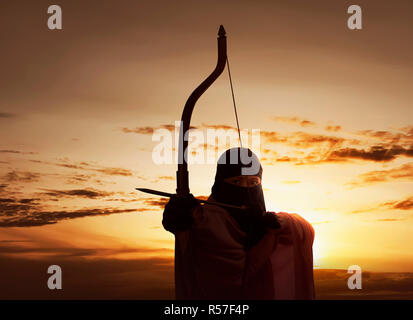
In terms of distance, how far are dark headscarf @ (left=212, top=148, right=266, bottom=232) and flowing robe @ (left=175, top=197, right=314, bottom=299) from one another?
136 millimetres

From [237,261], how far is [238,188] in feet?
2.74

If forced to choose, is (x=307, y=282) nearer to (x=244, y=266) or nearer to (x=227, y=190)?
(x=244, y=266)

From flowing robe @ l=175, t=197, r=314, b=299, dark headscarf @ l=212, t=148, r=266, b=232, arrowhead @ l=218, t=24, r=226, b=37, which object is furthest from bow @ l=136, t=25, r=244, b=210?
dark headscarf @ l=212, t=148, r=266, b=232

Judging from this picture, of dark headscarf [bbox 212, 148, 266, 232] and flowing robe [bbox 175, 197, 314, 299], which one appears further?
dark headscarf [bbox 212, 148, 266, 232]

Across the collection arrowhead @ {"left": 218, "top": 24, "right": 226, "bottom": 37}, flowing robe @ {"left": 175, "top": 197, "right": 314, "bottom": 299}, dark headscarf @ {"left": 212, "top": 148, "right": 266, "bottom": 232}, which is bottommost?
flowing robe @ {"left": 175, "top": 197, "right": 314, "bottom": 299}

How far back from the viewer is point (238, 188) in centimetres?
653

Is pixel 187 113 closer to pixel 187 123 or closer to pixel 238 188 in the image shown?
pixel 187 123

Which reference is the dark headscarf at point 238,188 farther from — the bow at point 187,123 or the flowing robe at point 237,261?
the bow at point 187,123

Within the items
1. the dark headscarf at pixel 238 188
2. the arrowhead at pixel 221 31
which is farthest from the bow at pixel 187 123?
the dark headscarf at pixel 238 188

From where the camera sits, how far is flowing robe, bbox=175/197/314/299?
621cm

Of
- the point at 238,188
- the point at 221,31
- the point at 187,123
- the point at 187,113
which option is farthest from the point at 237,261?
the point at 221,31

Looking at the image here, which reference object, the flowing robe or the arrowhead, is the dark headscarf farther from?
the arrowhead

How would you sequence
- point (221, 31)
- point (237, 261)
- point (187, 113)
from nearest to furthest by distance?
point (237, 261) → point (187, 113) → point (221, 31)

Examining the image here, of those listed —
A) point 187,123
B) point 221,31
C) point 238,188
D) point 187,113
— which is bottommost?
point 238,188
